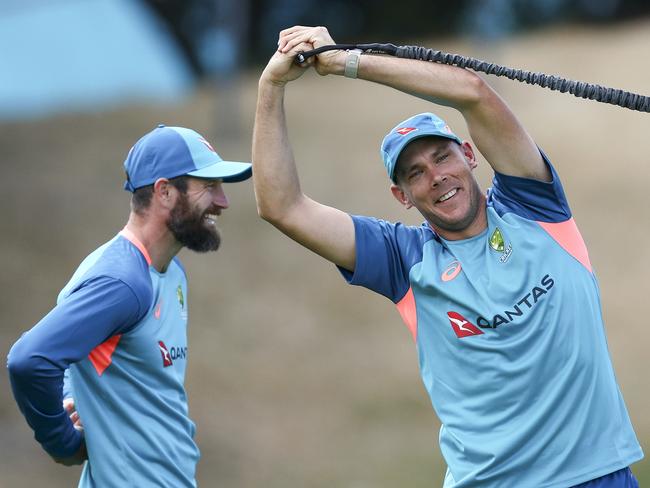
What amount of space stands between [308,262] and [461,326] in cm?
1056

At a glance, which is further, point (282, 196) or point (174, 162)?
point (174, 162)

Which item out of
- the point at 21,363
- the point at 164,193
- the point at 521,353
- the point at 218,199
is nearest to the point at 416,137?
the point at 521,353

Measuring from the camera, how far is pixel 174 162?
4.60m

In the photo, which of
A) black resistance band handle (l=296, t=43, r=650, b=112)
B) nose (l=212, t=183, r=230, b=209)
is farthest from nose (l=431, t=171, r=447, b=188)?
nose (l=212, t=183, r=230, b=209)

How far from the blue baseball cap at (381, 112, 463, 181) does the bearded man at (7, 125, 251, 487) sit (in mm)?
745

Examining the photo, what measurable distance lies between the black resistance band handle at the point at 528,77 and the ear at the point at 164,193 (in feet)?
3.27

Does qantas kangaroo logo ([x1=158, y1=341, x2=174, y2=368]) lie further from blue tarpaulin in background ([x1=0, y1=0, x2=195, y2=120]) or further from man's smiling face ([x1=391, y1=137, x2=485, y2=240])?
blue tarpaulin in background ([x1=0, y1=0, x2=195, y2=120])

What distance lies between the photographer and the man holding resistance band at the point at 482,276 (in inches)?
151

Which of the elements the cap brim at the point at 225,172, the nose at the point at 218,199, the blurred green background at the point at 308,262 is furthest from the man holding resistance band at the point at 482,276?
the blurred green background at the point at 308,262

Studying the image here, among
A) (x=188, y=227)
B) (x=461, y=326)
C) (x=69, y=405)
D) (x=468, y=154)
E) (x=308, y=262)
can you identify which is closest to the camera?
(x=461, y=326)

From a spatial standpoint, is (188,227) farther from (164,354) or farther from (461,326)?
(461,326)

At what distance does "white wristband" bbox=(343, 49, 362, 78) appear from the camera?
153 inches

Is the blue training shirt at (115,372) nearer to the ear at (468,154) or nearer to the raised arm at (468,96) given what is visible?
the raised arm at (468,96)

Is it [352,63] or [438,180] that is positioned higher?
[352,63]
